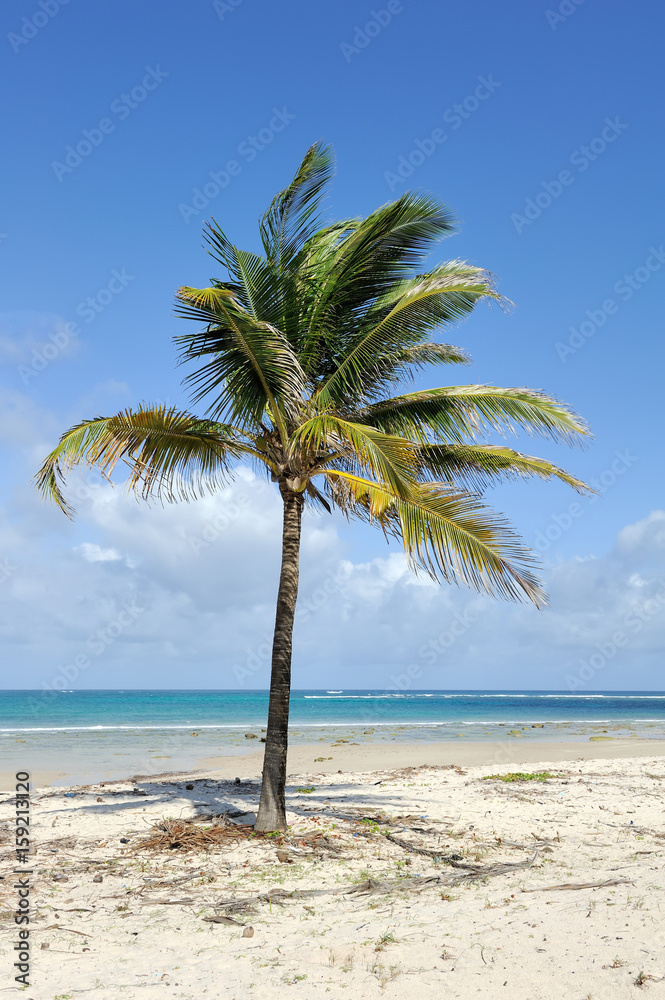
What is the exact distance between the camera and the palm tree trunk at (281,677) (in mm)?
8023

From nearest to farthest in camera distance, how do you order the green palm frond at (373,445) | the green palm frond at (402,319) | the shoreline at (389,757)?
the green palm frond at (373,445) < the green palm frond at (402,319) < the shoreline at (389,757)

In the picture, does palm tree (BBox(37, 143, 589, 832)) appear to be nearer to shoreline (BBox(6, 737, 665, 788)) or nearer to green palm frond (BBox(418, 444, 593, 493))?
green palm frond (BBox(418, 444, 593, 493))

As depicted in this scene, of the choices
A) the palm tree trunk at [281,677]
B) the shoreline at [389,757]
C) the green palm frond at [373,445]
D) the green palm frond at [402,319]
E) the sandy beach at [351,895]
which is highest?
the green palm frond at [402,319]

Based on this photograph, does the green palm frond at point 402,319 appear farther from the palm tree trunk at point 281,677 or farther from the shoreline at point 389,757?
the shoreline at point 389,757

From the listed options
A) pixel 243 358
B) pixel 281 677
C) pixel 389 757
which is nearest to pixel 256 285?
pixel 243 358

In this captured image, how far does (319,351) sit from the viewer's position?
28.5ft

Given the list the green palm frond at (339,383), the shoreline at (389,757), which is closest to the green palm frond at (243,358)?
the green palm frond at (339,383)

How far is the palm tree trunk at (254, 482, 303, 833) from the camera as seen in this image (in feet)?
26.3

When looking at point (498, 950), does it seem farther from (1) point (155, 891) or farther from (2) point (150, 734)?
(2) point (150, 734)

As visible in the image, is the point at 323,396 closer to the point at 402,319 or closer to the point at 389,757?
the point at 402,319

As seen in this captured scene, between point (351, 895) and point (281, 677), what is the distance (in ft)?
8.42

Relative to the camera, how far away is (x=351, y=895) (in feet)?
19.8

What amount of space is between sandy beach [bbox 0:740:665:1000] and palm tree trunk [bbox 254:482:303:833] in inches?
14.6

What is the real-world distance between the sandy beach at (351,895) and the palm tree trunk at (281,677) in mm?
370
